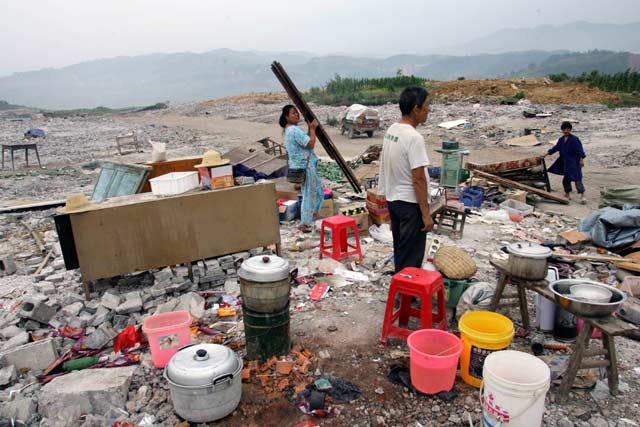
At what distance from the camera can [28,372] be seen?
3.66 meters

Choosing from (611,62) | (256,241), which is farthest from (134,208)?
(611,62)

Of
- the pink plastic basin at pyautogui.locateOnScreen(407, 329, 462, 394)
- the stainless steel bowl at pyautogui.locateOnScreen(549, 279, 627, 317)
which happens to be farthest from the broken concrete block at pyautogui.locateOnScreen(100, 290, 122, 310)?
the stainless steel bowl at pyautogui.locateOnScreen(549, 279, 627, 317)

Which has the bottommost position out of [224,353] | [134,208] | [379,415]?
[379,415]

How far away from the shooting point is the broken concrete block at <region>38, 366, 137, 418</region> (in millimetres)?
3133

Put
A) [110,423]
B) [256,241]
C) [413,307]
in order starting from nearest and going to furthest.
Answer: [110,423] → [413,307] → [256,241]

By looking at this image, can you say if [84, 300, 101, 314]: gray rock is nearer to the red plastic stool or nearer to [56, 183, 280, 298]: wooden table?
[56, 183, 280, 298]: wooden table

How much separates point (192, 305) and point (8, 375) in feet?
5.32

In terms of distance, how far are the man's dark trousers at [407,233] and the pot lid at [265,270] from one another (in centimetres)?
118

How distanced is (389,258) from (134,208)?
10.3ft

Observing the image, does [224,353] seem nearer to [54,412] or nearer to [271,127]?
[54,412]

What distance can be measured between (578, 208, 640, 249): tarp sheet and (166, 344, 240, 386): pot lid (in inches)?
209

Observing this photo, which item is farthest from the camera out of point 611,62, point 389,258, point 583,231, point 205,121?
point 611,62

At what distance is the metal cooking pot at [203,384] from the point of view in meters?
2.88

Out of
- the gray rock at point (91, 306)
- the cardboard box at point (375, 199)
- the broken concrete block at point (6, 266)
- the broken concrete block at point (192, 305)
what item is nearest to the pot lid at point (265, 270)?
the broken concrete block at point (192, 305)
